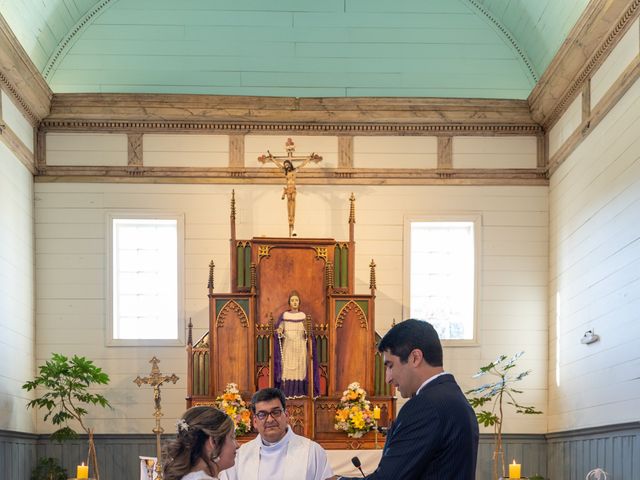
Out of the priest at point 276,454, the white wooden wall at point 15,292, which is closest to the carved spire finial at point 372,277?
the white wooden wall at point 15,292

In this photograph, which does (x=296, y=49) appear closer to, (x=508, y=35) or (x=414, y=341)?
(x=508, y=35)

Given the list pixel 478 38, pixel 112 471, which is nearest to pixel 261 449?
pixel 112 471

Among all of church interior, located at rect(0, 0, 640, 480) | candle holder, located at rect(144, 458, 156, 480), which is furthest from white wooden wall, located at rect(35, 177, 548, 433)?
candle holder, located at rect(144, 458, 156, 480)

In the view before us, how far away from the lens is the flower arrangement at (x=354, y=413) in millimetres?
11344

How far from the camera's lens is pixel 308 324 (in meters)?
11.8

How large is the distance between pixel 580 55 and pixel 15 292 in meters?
6.88

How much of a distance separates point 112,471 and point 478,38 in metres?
7.26

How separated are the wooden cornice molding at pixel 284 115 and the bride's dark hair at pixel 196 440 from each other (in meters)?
9.07

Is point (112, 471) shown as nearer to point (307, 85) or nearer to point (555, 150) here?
point (307, 85)

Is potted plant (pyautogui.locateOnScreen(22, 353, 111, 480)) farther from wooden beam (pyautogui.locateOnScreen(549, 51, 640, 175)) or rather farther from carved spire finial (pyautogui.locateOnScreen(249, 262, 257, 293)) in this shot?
wooden beam (pyautogui.locateOnScreen(549, 51, 640, 175))

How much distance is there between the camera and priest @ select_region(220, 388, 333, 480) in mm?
6500

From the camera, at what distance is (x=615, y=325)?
1018 cm

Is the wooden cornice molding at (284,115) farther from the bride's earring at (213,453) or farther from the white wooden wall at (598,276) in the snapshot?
the bride's earring at (213,453)

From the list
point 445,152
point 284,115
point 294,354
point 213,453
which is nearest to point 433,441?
point 213,453
